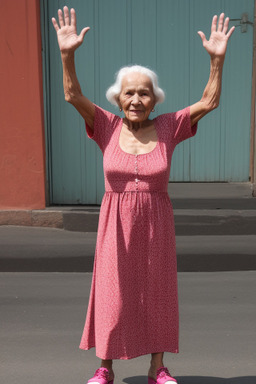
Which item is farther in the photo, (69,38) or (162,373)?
(162,373)

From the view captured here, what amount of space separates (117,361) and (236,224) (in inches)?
138

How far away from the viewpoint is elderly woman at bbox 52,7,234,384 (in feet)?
9.98

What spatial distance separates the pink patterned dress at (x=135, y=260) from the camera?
3047mm

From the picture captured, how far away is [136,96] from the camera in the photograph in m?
3.08

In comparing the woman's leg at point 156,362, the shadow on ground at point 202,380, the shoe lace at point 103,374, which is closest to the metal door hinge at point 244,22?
the shadow on ground at point 202,380

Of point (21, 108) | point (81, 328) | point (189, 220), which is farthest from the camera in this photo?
point (21, 108)

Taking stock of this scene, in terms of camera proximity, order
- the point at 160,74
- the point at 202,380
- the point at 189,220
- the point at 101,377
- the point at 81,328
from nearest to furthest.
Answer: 1. the point at 101,377
2. the point at 202,380
3. the point at 81,328
4. the point at 189,220
5. the point at 160,74

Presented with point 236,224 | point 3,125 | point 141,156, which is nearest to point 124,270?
point 141,156

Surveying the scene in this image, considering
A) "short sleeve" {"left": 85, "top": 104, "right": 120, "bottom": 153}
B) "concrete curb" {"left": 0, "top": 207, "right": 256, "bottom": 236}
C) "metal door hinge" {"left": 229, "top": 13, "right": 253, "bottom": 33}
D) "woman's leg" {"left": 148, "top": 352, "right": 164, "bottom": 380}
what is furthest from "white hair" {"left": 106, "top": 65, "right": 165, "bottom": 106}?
"metal door hinge" {"left": 229, "top": 13, "right": 253, "bottom": 33}

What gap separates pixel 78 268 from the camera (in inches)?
232

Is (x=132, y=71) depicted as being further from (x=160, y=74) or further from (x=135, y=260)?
(x=160, y=74)

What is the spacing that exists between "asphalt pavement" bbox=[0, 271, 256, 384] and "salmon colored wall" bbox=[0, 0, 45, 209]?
1834 millimetres

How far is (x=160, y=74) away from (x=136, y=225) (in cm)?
547

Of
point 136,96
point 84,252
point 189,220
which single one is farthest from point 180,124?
point 189,220
